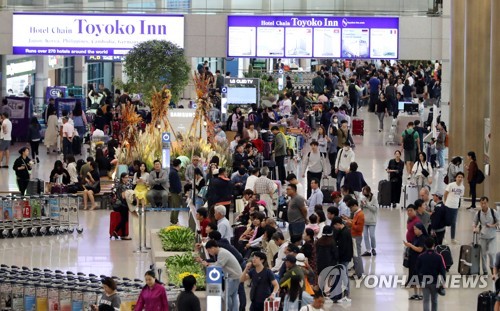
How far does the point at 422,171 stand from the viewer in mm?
27312

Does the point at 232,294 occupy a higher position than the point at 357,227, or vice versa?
the point at 357,227

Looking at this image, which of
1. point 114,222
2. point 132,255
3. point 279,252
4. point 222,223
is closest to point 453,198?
point 222,223

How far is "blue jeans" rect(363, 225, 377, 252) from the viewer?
22.7 metres

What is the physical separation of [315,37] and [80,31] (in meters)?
6.59

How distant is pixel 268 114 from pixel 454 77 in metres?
5.67

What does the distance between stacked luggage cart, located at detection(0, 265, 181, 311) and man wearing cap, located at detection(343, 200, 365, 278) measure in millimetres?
4239

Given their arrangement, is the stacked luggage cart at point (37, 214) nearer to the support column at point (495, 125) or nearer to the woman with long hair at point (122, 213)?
the woman with long hair at point (122, 213)

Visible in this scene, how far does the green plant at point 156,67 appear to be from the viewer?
37625 mm

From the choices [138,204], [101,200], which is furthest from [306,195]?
[138,204]

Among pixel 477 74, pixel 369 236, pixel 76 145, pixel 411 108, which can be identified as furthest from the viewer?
pixel 411 108

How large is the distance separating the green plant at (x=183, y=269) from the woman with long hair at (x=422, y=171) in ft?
28.2

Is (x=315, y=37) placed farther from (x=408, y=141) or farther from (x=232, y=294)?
(x=232, y=294)

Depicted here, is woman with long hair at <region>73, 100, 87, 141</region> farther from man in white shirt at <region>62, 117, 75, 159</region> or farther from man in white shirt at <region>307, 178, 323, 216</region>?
man in white shirt at <region>307, 178, 323, 216</region>

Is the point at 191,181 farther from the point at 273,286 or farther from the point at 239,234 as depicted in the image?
the point at 273,286
